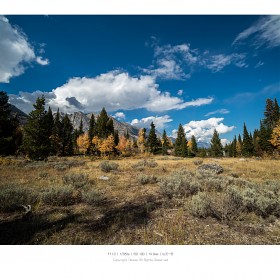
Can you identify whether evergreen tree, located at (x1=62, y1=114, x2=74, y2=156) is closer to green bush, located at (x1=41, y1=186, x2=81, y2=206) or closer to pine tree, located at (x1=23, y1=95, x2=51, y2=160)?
pine tree, located at (x1=23, y1=95, x2=51, y2=160)

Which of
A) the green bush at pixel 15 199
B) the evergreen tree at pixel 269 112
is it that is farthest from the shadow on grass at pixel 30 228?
the evergreen tree at pixel 269 112

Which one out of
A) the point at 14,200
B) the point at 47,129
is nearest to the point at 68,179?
the point at 14,200

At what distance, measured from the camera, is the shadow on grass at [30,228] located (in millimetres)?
3459

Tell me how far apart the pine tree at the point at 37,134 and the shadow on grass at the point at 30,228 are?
2012 cm

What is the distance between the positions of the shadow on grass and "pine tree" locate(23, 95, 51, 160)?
20.1 metres

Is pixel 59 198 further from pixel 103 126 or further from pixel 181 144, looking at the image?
pixel 181 144

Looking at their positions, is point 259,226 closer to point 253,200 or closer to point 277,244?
point 277,244

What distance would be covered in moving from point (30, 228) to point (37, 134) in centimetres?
2148

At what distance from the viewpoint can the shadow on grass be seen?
136 inches

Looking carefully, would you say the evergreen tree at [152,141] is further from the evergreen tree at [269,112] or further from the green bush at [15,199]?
the green bush at [15,199]

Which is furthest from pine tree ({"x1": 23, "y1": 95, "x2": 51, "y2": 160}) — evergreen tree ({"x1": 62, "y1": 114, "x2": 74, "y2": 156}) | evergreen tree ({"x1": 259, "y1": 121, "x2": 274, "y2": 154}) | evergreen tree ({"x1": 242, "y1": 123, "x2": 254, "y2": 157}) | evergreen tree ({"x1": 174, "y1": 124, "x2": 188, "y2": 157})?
evergreen tree ({"x1": 242, "y1": 123, "x2": 254, "y2": 157})
